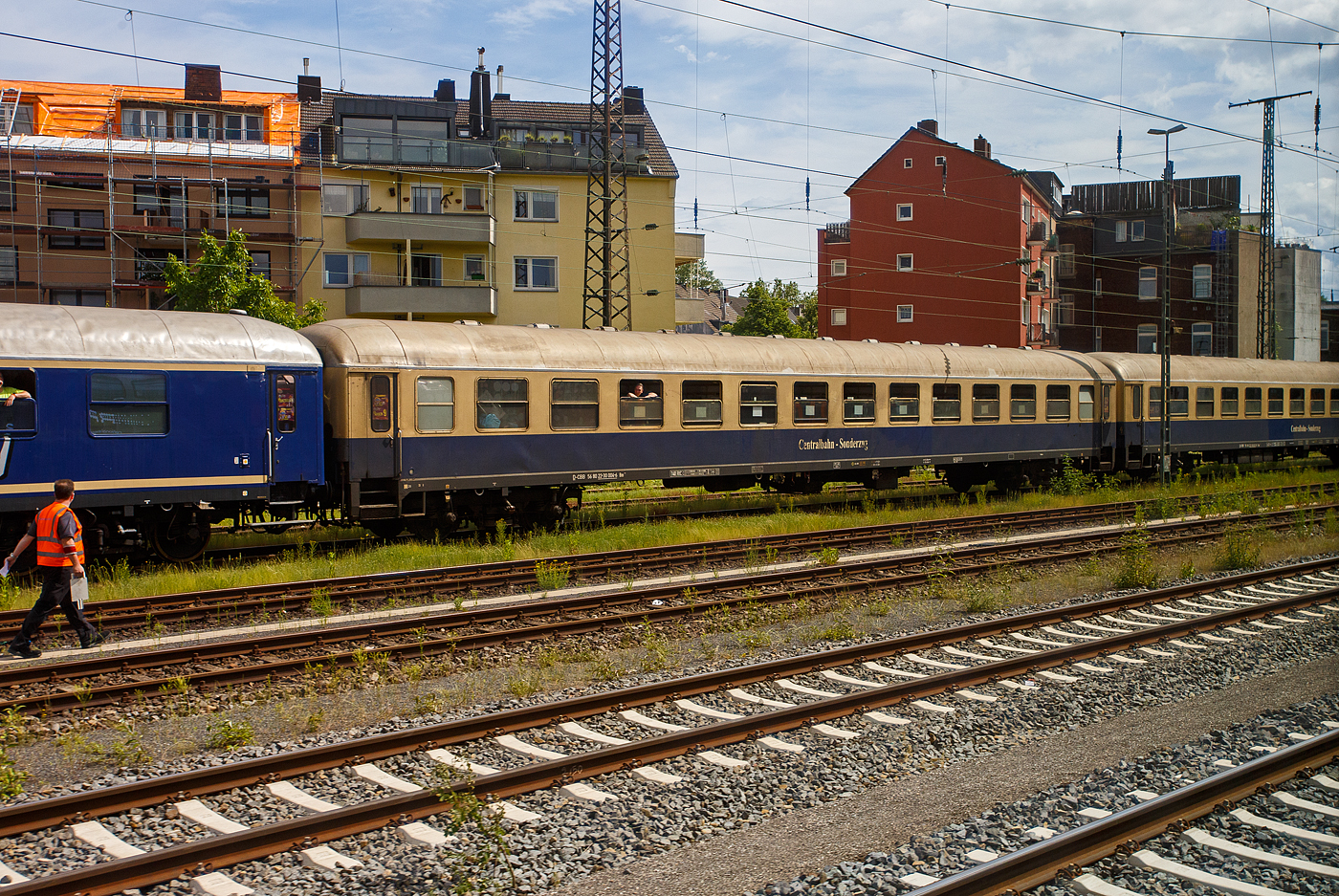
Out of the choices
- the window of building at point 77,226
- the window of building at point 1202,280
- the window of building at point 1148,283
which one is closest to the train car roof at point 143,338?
the window of building at point 77,226

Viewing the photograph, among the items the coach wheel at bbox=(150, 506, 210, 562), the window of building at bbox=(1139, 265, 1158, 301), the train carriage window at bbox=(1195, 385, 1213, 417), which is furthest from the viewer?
the window of building at bbox=(1139, 265, 1158, 301)

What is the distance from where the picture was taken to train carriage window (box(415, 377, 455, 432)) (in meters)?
14.9

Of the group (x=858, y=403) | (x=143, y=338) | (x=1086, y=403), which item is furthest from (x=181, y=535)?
(x=1086, y=403)

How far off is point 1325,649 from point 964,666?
3903 mm

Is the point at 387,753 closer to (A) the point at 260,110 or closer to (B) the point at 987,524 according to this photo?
(B) the point at 987,524

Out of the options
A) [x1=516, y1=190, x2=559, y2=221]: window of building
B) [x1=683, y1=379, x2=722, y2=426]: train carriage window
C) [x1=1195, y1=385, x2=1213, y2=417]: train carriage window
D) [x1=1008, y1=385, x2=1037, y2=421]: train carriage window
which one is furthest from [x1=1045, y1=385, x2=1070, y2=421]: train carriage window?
[x1=516, y1=190, x2=559, y2=221]: window of building

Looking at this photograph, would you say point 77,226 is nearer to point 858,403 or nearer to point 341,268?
point 341,268

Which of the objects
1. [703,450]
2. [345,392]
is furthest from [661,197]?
[345,392]

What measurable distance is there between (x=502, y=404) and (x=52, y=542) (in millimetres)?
7141

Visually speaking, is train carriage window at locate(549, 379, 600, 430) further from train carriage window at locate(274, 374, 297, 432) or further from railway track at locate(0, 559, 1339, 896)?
railway track at locate(0, 559, 1339, 896)

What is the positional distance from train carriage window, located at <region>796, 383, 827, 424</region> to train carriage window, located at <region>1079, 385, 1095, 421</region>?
28.5 feet

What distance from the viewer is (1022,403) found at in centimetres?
2341

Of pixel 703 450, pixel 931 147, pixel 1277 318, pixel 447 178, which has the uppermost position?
pixel 931 147

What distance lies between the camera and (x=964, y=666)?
30.8ft
